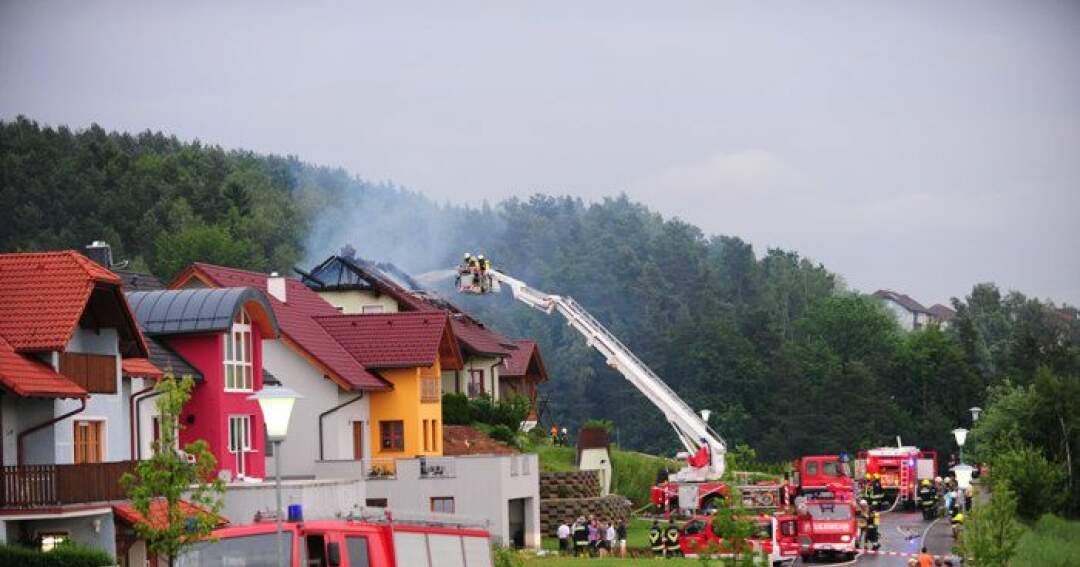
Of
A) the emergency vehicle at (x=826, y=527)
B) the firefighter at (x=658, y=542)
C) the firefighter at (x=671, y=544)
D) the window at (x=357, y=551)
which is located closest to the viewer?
the window at (x=357, y=551)

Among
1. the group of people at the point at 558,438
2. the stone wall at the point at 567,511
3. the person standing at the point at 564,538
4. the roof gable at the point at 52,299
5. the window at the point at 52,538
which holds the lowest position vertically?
the person standing at the point at 564,538

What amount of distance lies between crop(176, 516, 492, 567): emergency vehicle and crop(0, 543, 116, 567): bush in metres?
6.14

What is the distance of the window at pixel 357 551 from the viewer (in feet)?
84.9

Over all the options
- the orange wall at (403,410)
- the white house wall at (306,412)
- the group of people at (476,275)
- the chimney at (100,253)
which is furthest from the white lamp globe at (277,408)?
the group of people at (476,275)

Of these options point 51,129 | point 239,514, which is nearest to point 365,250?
point 51,129

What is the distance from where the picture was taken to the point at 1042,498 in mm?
62875

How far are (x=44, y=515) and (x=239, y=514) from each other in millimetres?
7950

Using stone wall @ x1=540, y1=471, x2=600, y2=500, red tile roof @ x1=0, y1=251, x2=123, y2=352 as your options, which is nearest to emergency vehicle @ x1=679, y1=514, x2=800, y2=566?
stone wall @ x1=540, y1=471, x2=600, y2=500

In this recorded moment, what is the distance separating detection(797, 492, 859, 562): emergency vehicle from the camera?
5172 centimetres

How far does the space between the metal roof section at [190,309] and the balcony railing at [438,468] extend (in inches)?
348

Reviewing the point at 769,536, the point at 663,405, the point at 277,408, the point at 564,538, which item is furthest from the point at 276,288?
the point at 277,408

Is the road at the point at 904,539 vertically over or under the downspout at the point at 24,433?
under

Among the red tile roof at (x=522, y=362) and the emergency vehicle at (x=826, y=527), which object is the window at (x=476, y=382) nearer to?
the red tile roof at (x=522, y=362)

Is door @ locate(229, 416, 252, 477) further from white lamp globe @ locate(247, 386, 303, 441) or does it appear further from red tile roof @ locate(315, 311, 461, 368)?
white lamp globe @ locate(247, 386, 303, 441)
